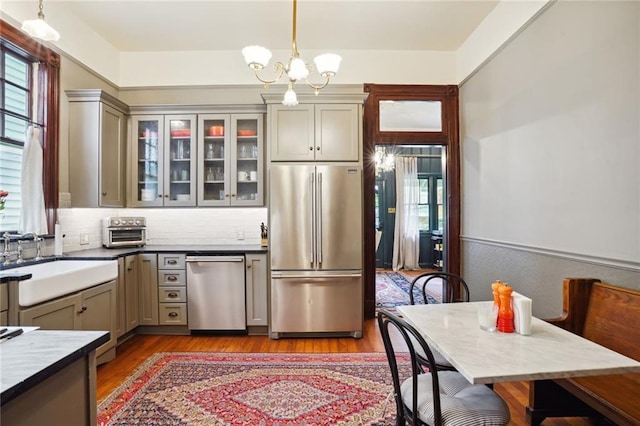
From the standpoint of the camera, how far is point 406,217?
7.56 metres

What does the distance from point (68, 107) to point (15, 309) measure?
2.12 metres

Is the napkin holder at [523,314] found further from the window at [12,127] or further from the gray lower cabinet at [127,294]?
the window at [12,127]

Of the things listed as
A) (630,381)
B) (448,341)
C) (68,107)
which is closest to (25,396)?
(448,341)

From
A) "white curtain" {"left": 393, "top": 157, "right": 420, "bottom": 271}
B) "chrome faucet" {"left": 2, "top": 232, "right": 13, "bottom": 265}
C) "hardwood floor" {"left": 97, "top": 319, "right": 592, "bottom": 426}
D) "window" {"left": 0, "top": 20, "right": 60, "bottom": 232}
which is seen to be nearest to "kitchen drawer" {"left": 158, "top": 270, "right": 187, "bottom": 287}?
"hardwood floor" {"left": 97, "top": 319, "right": 592, "bottom": 426}

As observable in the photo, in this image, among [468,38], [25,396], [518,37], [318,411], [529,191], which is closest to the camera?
[25,396]

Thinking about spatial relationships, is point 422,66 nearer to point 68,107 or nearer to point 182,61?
point 182,61

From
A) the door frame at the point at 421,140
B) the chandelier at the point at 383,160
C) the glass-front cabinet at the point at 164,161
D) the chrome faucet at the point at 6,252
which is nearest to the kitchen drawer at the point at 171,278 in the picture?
the glass-front cabinet at the point at 164,161

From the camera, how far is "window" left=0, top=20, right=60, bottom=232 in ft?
8.86

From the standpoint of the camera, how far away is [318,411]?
218 cm

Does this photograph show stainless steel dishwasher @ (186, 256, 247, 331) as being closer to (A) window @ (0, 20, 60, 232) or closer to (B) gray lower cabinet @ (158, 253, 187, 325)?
(B) gray lower cabinet @ (158, 253, 187, 325)

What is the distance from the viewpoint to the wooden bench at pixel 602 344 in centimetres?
152

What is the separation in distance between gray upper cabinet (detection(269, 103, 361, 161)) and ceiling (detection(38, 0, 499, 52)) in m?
0.86

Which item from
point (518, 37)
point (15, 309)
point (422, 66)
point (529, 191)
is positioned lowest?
point (15, 309)

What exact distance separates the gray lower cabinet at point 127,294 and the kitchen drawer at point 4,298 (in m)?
1.18
